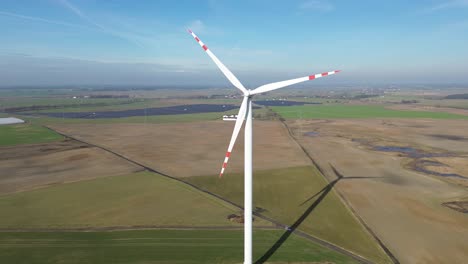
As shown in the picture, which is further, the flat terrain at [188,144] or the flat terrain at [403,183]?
the flat terrain at [188,144]

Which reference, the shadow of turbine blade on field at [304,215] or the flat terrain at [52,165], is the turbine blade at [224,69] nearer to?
the shadow of turbine blade on field at [304,215]

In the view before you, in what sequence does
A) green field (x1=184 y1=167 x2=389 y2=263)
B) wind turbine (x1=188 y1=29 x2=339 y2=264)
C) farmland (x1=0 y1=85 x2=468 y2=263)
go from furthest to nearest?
green field (x1=184 y1=167 x2=389 y2=263), farmland (x1=0 y1=85 x2=468 y2=263), wind turbine (x1=188 y1=29 x2=339 y2=264)

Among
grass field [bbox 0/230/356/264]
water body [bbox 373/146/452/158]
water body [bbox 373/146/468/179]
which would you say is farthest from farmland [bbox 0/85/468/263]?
water body [bbox 373/146/452/158]

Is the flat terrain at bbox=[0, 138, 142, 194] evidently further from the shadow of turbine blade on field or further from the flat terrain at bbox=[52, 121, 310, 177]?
the shadow of turbine blade on field

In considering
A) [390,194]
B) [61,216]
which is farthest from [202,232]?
[390,194]

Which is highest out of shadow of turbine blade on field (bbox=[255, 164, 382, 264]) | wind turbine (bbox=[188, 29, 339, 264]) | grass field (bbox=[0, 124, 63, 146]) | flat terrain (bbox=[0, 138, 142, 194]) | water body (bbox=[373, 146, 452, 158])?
wind turbine (bbox=[188, 29, 339, 264])

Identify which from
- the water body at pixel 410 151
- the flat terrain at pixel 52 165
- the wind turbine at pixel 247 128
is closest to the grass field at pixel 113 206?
the flat terrain at pixel 52 165

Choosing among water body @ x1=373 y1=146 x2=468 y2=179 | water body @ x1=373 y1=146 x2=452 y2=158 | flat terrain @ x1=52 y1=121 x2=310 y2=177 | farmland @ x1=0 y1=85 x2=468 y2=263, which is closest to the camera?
farmland @ x1=0 y1=85 x2=468 y2=263
